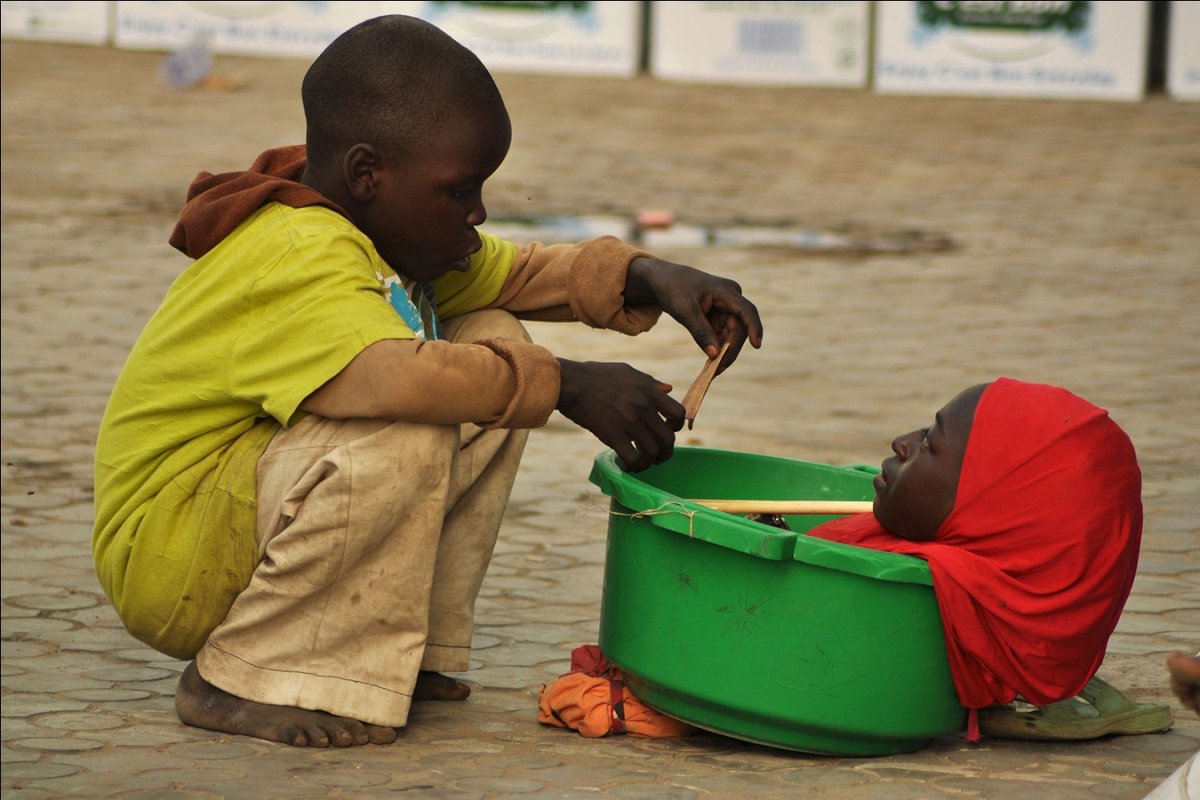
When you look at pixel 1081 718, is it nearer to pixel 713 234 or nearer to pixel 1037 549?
pixel 1037 549

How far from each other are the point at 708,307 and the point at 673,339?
3570 millimetres

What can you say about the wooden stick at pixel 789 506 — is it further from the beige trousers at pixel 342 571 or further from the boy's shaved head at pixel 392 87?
the boy's shaved head at pixel 392 87


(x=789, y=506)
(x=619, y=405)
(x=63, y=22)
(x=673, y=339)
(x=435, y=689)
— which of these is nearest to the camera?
(x=619, y=405)

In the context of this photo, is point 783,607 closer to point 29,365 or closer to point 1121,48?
point 29,365

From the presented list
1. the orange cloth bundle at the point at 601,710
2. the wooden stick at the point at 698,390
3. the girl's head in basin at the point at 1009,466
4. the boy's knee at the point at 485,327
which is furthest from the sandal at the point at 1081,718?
the boy's knee at the point at 485,327

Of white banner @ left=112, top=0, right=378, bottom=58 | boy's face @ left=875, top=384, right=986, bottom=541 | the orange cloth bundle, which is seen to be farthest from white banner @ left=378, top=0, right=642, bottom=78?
boy's face @ left=875, top=384, right=986, bottom=541

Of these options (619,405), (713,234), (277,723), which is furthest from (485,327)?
(713,234)

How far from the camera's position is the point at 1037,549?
2.48 m

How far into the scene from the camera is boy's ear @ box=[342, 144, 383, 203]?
106 inches

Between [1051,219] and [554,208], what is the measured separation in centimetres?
275

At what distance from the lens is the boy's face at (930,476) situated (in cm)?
261

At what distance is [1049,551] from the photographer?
2.47 metres

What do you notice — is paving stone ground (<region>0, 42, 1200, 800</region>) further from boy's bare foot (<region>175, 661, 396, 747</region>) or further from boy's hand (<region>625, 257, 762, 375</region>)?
boy's hand (<region>625, 257, 762, 375</region>)

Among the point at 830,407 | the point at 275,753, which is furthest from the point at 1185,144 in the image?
the point at 275,753
